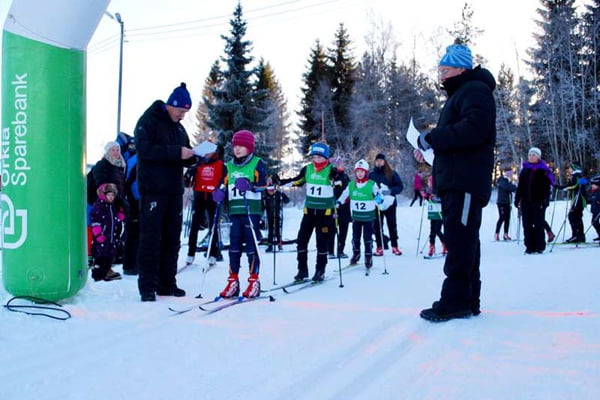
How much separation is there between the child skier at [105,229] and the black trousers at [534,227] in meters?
7.82

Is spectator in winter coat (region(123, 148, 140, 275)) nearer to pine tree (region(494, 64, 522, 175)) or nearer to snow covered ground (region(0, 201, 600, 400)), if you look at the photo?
snow covered ground (region(0, 201, 600, 400))

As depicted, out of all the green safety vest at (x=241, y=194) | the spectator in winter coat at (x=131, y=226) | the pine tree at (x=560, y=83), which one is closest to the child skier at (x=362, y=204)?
the green safety vest at (x=241, y=194)

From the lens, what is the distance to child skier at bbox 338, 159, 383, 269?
8.82 metres

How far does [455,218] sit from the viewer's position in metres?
4.20

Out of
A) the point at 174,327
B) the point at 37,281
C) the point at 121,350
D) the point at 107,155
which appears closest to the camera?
the point at 121,350

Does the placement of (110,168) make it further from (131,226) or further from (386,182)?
(386,182)

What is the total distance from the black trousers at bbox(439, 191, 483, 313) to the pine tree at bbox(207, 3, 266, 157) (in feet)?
70.5

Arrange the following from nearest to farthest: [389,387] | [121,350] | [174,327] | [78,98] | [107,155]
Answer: [389,387], [121,350], [174,327], [78,98], [107,155]

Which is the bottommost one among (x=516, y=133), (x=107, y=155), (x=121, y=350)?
(x=121, y=350)

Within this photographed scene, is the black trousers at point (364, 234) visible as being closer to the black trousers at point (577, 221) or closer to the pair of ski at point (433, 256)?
the pair of ski at point (433, 256)

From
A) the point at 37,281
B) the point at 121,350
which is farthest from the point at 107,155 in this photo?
the point at 121,350

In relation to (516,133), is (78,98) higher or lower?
lower

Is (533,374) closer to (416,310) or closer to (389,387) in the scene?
(389,387)

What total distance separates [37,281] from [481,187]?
4.05 m
